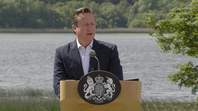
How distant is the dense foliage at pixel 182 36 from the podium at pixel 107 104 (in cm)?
939

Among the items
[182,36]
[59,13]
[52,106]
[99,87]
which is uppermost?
[99,87]

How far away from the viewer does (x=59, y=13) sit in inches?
3339

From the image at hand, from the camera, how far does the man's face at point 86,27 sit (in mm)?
5434

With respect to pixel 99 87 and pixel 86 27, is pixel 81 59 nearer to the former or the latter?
pixel 86 27

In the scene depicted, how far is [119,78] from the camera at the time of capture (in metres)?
5.60

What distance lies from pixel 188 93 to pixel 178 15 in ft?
34.4

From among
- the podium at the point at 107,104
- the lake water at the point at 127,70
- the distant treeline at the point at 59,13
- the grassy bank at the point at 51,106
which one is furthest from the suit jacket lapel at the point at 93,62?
the distant treeline at the point at 59,13

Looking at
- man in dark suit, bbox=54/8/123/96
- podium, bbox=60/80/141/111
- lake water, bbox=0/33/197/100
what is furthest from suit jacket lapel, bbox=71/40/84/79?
lake water, bbox=0/33/197/100

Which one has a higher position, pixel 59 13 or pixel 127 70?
pixel 127 70

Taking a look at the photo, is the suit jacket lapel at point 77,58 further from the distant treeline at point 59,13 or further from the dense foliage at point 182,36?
the distant treeline at point 59,13

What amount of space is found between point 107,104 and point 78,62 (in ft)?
1.88

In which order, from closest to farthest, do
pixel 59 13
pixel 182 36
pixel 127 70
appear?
pixel 182 36
pixel 127 70
pixel 59 13

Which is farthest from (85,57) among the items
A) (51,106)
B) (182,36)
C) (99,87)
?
(51,106)

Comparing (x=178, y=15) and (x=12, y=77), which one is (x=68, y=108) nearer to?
(x=178, y=15)
